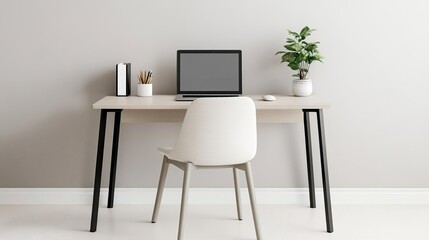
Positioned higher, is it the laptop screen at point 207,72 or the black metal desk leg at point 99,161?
the laptop screen at point 207,72

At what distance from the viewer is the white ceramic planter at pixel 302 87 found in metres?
3.62

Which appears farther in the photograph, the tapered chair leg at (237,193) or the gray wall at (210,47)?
the gray wall at (210,47)

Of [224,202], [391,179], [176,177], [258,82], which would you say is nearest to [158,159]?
[176,177]

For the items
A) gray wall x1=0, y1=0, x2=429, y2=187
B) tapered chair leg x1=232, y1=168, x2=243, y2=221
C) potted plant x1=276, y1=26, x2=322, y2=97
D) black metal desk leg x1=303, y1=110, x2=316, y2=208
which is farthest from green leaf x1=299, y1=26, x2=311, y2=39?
tapered chair leg x1=232, y1=168, x2=243, y2=221

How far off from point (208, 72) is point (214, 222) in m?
0.87

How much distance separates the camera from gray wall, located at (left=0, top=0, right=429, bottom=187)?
3.77m

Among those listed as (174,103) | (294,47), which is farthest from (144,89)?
(294,47)

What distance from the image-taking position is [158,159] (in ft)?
12.7

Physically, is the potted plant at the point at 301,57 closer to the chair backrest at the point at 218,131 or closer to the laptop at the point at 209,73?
the laptop at the point at 209,73

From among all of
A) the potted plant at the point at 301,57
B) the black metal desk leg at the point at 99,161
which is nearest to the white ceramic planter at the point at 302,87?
the potted plant at the point at 301,57

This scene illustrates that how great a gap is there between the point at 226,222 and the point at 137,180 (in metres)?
0.69

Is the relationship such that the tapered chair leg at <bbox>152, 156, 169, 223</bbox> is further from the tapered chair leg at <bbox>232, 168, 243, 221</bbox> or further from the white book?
the white book

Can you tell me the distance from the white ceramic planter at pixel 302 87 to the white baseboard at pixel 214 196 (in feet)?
2.12

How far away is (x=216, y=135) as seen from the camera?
3.01 metres
